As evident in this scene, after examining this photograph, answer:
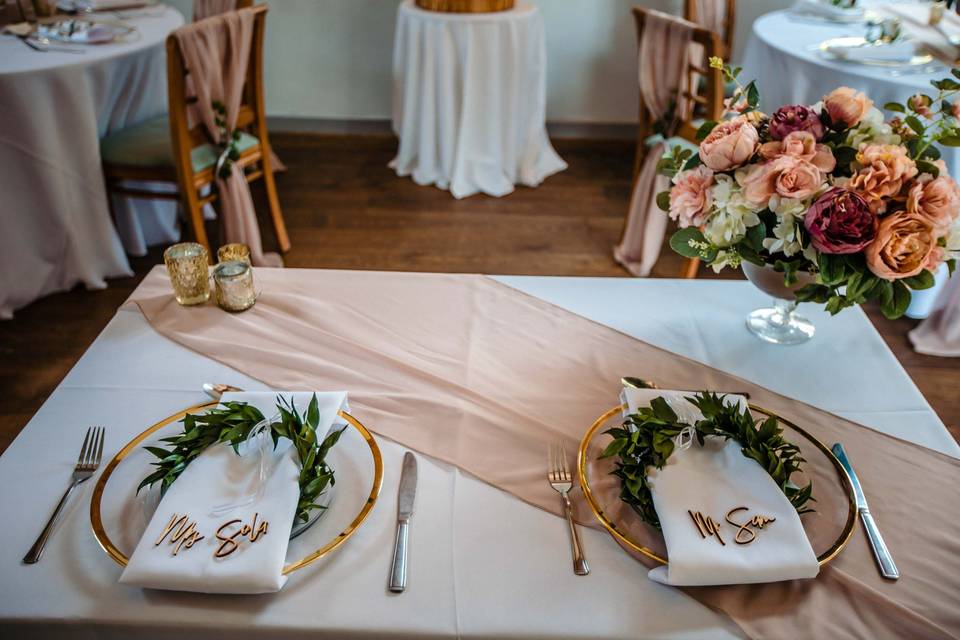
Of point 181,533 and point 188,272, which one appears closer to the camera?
point 181,533

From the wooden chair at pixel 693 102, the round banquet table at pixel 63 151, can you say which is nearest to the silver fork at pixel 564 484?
the wooden chair at pixel 693 102

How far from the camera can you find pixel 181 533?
76cm

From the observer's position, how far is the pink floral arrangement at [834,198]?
879 mm

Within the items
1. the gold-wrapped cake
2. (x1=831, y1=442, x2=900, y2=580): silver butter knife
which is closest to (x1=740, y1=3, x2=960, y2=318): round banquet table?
the gold-wrapped cake

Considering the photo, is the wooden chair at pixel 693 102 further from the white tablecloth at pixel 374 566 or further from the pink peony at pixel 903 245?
the white tablecloth at pixel 374 566

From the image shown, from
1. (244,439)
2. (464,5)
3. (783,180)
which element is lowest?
(244,439)

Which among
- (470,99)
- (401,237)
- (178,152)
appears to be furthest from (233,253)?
(470,99)

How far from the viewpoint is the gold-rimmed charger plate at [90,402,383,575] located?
0.77m

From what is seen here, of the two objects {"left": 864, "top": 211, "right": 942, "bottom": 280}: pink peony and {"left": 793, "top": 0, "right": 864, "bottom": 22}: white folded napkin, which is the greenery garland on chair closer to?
{"left": 864, "top": 211, "right": 942, "bottom": 280}: pink peony

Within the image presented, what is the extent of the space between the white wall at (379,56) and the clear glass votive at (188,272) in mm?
2957

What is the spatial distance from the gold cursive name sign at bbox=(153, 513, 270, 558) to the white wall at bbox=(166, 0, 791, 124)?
3.51 m

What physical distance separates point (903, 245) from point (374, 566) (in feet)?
2.45

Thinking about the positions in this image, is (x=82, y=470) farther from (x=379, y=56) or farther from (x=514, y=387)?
(x=379, y=56)

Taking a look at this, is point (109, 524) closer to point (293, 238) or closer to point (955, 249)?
point (955, 249)
